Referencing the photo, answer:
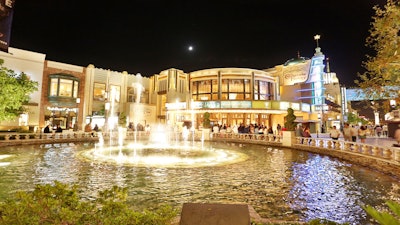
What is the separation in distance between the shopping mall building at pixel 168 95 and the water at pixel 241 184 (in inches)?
933

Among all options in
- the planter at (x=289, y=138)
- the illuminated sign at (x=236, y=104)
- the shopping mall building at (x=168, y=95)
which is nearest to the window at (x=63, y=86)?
the shopping mall building at (x=168, y=95)

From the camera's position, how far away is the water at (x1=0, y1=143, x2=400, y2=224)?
247 inches

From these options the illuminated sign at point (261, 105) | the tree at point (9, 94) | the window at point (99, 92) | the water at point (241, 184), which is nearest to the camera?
the water at point (241, 184)

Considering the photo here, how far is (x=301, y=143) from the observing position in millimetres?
20391

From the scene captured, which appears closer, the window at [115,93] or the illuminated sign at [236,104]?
the illuminated sign at [236,104]

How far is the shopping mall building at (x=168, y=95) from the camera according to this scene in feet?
Result: 110

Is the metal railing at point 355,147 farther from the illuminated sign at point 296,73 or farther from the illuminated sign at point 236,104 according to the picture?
the illuminated sign at point 296,73

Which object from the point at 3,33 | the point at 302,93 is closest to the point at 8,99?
the point at 3,33

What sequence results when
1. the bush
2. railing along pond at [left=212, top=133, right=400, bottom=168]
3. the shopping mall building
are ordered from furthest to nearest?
the shopping mall building
railing along pond at [left=212, top=133, right=400, bottom=168]
the bush

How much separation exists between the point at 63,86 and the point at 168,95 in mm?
17703

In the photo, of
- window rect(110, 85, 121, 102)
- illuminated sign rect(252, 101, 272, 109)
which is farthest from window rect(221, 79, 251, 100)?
window rect(110, 85, 121, 102)

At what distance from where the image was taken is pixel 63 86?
117 feet

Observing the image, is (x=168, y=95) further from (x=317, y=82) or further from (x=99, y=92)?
(x=317, y=82)

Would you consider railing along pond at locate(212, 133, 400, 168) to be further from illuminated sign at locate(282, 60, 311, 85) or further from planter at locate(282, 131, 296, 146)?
illuminated sign at locate(282, 60, 311, 85)
